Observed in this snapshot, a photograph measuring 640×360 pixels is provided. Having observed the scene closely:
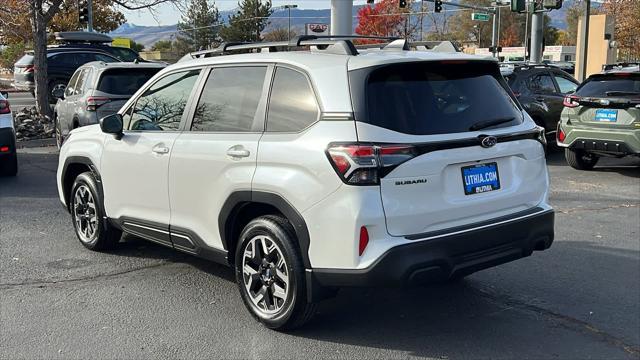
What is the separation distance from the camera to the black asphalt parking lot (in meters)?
4.16

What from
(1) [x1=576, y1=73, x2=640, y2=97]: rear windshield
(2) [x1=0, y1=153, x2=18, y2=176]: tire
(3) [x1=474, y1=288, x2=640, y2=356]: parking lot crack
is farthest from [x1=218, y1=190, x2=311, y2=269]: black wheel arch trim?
(1) [x1=576, y1=73, x2=640, y2=97]: rear windshield

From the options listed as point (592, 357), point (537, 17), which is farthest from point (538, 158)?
point (537, 17)

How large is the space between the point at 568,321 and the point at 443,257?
4.39ft

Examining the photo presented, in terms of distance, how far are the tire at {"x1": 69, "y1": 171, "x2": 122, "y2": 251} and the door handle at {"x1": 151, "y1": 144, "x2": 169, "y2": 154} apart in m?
1.11

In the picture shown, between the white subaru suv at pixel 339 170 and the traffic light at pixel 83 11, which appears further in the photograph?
the traffic light at pixel 83 11

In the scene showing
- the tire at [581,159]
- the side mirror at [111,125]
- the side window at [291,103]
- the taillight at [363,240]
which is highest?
the side window at [291,103]

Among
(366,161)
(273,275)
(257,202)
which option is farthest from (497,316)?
(257,202)

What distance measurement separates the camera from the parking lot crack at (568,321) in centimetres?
427

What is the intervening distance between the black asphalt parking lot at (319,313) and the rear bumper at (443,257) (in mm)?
517

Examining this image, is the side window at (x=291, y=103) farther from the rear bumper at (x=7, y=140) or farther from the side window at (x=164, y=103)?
the rear bumper at (x=7, y=140)

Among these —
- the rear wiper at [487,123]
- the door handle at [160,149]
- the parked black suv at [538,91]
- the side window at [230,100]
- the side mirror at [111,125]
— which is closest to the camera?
the rear wiper at [487,123]

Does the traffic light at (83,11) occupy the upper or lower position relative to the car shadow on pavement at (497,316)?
upper

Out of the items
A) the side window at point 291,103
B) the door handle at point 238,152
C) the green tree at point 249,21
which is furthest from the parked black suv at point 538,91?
the green tree at point 249,21

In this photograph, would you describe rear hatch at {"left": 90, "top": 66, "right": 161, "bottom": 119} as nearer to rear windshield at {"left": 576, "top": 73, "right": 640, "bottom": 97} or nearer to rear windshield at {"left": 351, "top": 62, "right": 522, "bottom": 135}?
rear windshield at {"left": 576, "top": 73, "right": 640, "bottom": 97}
